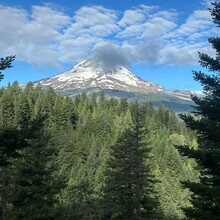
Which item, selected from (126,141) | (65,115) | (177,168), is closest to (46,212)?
(126,141)

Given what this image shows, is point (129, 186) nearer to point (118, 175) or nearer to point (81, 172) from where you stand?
point (118, 175)

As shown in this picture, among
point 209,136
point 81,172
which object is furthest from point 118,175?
point 81,172

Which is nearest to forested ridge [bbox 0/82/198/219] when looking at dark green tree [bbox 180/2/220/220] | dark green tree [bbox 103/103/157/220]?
dark green tree [bbox 103/103/157/220]

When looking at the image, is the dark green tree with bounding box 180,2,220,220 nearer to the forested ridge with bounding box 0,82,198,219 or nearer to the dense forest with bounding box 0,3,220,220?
the dense forest with bounding box 0,3,220,220

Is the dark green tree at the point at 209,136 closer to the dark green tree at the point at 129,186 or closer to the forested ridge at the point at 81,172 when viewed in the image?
the forested ridge at the point at 81,172

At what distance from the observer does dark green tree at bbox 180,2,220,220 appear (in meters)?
14.0

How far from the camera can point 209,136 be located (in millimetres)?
14781

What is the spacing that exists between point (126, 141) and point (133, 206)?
19.7 ft

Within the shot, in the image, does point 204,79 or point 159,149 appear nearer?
point 204,79

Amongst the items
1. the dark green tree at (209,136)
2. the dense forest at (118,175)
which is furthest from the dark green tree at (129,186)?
the dark green tree at (209,136)

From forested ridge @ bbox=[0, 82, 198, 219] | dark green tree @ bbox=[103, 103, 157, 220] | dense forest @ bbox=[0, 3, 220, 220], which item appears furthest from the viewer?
dark green tree @ bbox=[103, 103, 157, 220]

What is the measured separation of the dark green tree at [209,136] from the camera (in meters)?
14.0

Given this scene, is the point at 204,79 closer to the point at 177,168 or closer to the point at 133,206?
the point at 133,206

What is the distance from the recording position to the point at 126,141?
109ft
